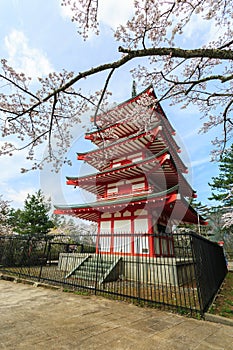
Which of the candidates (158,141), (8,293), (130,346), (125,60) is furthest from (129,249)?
(125,60)

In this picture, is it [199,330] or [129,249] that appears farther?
[129,249]

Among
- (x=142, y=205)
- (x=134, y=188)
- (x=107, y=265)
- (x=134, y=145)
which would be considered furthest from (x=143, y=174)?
(x=107, y=265)

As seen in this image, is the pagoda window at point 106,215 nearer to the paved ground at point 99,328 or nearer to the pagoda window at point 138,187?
the pagoda window at point 138,187

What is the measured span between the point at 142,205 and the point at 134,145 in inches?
173

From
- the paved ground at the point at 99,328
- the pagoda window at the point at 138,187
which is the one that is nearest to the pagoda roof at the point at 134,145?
the pagoda window at the point at 138,187

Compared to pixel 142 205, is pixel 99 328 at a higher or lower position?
lower

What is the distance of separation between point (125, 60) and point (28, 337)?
17.8 feet

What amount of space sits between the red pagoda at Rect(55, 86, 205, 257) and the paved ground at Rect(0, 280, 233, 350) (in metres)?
5.30

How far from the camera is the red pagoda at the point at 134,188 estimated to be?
1036 cm

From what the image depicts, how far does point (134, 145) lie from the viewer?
1276 cm

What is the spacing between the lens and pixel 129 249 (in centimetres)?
1068

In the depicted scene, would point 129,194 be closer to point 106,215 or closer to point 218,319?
point 106,215

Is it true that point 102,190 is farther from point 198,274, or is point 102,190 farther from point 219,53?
point 219,53

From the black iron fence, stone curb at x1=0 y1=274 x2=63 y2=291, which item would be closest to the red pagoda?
the black iron fence
